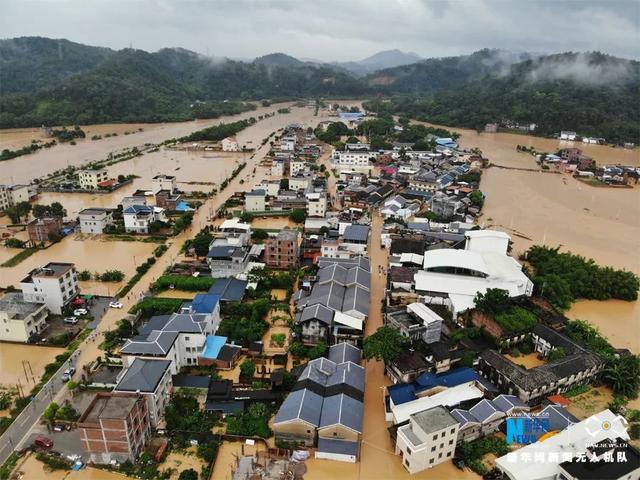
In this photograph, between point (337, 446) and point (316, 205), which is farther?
point (316, 205)

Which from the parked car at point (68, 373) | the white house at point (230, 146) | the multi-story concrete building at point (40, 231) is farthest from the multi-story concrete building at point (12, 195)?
the white house at point (230, 146)

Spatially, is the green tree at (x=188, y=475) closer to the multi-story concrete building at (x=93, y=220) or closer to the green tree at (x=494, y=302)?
the green tree at (x=494, y=302)

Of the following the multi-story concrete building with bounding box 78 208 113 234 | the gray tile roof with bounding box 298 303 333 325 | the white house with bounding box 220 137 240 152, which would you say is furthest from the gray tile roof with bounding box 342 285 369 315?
the white house with bounding box 220 137 240 152

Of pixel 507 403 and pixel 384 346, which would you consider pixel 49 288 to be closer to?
pixel 384 346

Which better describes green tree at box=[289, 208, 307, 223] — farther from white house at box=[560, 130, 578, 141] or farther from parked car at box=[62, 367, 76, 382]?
white house at box=[560, 130, 578, 141]

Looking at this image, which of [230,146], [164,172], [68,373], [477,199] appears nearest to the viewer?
[68,373]

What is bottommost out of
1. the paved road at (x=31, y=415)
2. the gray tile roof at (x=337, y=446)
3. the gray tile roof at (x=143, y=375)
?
the paved road at (x=31, y=415)

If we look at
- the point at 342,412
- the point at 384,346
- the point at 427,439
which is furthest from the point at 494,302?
the point at 342,412
